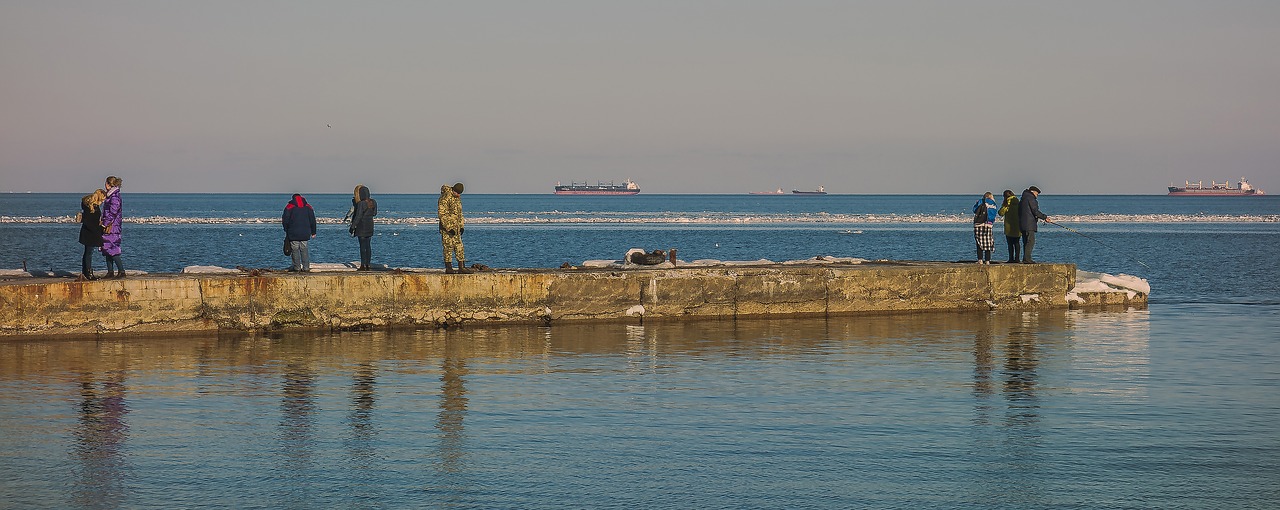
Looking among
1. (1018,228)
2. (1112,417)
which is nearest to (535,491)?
(1112,417)

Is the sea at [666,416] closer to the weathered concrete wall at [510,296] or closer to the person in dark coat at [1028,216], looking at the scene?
the weathered concrete wall at [510,296]

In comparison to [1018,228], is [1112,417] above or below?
below

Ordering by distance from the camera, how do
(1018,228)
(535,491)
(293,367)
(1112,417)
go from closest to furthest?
(535,491)
(1112,417)
(293,367)
(1018,228)

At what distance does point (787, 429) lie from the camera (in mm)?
9602

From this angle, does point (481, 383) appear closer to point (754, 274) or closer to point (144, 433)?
point (144, 433)

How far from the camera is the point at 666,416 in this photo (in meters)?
10.2

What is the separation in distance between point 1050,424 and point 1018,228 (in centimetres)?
1160

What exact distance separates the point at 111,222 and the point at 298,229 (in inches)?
103

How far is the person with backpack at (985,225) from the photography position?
2030 cm

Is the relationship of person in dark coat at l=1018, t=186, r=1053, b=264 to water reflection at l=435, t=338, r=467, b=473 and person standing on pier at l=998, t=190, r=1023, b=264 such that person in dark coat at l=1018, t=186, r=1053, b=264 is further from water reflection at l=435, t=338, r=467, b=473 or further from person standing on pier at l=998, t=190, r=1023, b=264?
water reflection at l=435, t=338, r=467, b=473

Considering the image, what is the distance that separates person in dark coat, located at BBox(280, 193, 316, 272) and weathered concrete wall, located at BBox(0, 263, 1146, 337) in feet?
4.38

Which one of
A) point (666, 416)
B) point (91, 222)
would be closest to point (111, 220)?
point (91, 222)

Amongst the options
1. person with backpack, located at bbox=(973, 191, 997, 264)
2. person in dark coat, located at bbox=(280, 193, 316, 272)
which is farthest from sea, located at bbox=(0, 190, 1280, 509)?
person in dark coat, located at bbox=(280, 193, 316, 272)

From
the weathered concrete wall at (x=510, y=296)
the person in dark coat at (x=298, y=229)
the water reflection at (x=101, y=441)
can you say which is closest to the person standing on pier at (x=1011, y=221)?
the weathered concrete wall at (x=510, y=296)
